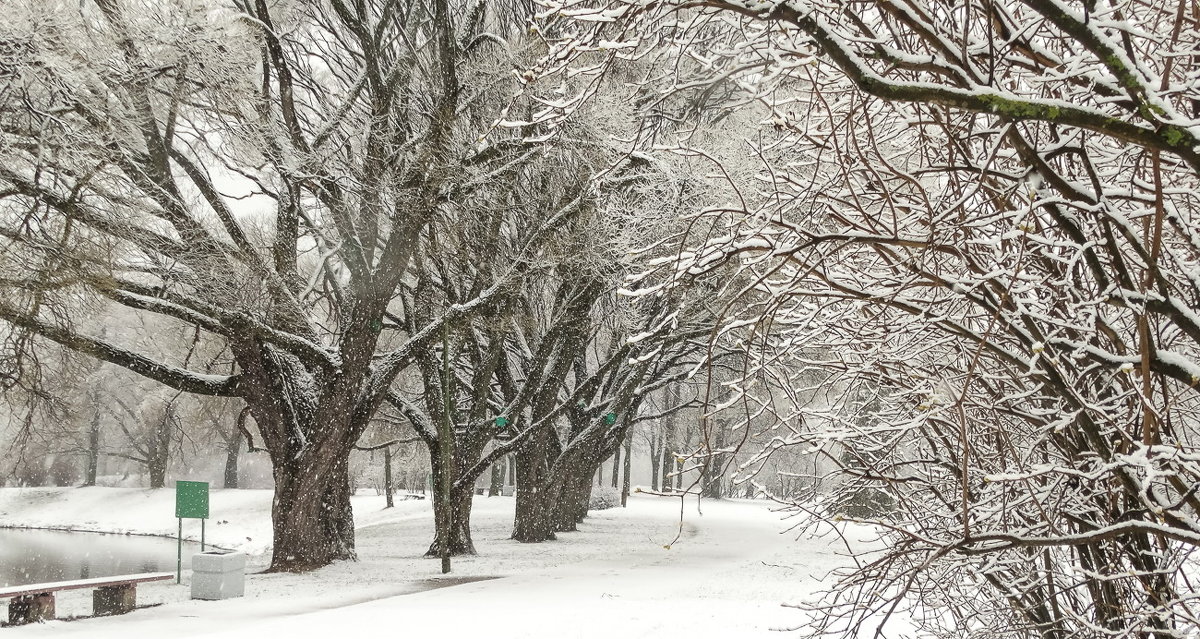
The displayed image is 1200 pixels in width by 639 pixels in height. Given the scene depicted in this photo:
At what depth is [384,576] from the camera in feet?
52.4

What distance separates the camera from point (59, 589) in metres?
11.6

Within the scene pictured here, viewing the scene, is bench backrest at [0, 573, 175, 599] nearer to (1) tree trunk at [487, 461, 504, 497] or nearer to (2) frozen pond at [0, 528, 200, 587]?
(2) frozen pond at [0, 528, 200, 587]

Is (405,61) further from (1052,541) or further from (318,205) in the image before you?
(1052,541)

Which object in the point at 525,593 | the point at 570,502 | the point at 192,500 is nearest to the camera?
the point at 525,593

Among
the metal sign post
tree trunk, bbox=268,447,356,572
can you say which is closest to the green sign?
the metal sign post

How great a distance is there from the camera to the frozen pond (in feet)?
76.0

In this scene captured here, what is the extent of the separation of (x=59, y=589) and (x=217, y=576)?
2.03m

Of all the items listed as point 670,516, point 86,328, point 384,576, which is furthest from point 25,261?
point 670,516

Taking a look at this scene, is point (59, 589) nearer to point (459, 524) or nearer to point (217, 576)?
point (217, 576)

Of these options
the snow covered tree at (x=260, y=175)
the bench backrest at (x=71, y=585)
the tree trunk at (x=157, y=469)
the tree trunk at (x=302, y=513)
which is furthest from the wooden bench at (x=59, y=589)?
the tree trunk at (x=157, y=469)

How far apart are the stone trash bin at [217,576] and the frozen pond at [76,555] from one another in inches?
346

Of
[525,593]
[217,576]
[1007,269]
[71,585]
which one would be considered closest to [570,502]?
[525,593]

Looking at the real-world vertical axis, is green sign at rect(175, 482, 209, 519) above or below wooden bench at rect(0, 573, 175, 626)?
above

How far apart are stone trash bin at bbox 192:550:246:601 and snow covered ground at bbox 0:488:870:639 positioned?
297mm
